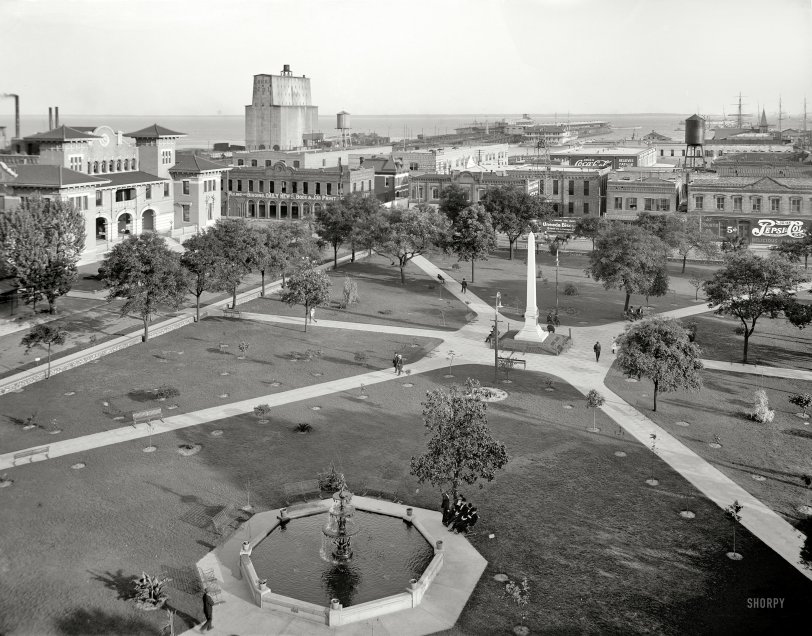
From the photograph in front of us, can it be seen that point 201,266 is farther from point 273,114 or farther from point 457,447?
point 273,114

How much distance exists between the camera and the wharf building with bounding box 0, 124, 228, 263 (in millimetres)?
77875

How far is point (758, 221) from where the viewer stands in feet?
319

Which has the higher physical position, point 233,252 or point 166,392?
point 233,252

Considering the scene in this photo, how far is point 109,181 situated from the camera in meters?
84.0

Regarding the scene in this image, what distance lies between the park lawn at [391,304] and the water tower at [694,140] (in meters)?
75.4

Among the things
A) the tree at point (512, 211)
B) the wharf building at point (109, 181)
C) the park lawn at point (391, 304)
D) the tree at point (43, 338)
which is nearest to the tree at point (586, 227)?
the tree at point (512, 211)

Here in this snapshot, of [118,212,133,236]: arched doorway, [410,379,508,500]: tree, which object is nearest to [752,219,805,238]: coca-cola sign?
[118,212,133,236]: arched doorway

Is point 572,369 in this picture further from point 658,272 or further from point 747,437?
point 658,272

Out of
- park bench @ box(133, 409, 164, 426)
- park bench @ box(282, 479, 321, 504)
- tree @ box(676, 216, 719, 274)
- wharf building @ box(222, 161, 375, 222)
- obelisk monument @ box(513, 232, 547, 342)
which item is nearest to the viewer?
park bench @ box(282, 479, 321, 504)

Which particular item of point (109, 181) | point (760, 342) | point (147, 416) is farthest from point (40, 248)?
point (760, 342)

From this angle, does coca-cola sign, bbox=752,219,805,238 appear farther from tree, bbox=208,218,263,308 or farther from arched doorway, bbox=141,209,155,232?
arched doorway, bbox=141,209,155,232

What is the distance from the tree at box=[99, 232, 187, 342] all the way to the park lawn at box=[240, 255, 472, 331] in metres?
11.1

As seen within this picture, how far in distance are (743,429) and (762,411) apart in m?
1.91

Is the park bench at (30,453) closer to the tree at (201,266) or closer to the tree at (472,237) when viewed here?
the tree at (201,266)
